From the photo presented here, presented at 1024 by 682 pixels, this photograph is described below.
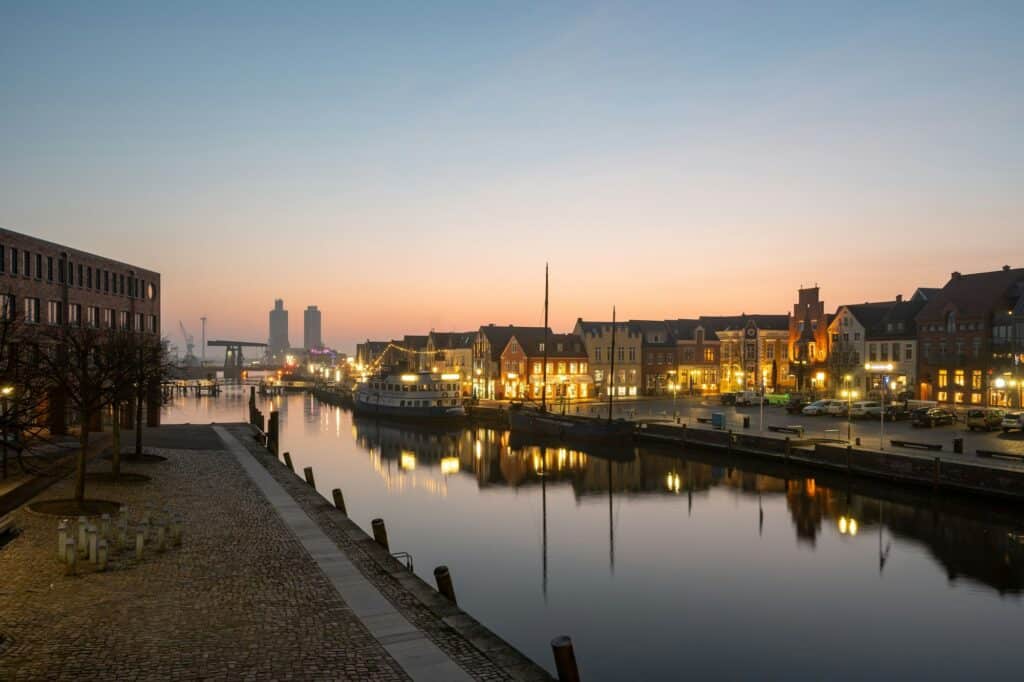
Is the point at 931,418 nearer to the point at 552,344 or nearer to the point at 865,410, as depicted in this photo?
the point at 865,410

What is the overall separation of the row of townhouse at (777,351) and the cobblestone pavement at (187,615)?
56.9 meters

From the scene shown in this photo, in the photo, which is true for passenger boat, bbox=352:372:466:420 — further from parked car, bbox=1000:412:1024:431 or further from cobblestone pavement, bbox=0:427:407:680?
cobblestone pavement, bbox=0:427:407:680

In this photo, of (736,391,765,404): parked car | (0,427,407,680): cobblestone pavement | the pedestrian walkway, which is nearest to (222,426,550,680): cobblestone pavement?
the pedestrian walkway

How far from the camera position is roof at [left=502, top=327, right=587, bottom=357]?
3780 inches

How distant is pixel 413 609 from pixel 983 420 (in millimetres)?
50097

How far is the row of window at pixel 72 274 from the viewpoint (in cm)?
4316

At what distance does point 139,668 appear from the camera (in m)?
12.6

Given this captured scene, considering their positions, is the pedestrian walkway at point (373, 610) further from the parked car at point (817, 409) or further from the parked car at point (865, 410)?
the parked car at point (817, 409)

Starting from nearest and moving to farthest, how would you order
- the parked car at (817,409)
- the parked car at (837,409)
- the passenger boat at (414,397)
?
the parked car at (837,409)
the parked car at (817,409)
the passenger boat at (414,397)

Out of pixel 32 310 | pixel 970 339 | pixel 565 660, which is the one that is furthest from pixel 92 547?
pixel 970 339

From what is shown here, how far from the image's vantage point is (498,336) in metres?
100

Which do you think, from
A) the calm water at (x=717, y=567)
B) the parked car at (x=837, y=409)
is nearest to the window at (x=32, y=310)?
the calm water at (x=717, y=567)

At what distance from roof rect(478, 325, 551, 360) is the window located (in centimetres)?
5929

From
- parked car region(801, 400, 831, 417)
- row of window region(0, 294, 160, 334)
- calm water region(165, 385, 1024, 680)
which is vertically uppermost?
row of window region(0, 294, 160, 334)
